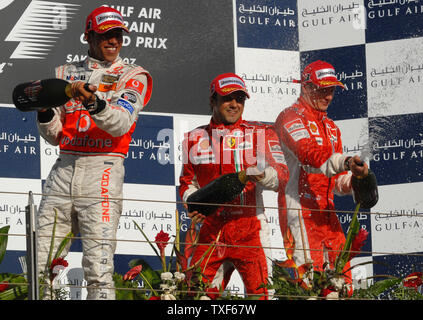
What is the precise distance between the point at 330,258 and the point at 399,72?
193 cm

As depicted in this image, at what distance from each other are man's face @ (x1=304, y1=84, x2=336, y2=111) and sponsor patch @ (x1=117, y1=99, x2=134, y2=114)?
1.27 meters

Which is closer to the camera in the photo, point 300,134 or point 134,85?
point 134,85

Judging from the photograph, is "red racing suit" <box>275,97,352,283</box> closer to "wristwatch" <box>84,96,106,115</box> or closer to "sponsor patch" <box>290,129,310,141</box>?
"sponsor patch" <box>290,129,310,141</box>

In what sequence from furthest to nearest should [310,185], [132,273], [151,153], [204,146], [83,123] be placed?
[151,153]
[310,185]
[204,146]
[83,123]
[132,273]

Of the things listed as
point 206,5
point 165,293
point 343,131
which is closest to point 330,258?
point 165,293

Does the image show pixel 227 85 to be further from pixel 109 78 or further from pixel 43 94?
pixel 43 94

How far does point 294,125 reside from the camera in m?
5.83

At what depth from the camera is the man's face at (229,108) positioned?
18.8 feet

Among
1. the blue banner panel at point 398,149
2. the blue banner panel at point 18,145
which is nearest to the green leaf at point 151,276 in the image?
the blue banner panel at point 18,145

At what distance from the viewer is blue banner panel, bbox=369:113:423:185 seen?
6.94 meters

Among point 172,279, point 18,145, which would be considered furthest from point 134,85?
point 18,145

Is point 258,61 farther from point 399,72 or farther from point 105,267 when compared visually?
point 105,267

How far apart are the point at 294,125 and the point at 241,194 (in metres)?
0.53
